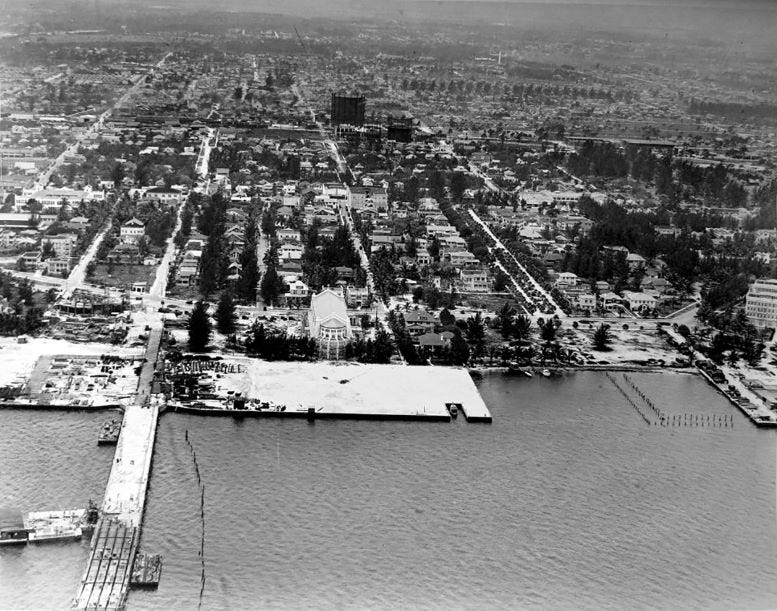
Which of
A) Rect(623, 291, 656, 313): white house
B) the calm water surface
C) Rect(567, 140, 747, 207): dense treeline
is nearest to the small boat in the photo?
the calm water surface

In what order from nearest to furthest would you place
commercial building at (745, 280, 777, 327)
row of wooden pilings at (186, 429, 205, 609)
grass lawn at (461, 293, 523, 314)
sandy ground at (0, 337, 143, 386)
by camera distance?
row of wooden pilings at (186, 429, 205, 609) → sandy ground at (0, 337, 143, 386) → commercial building at (745, 280, 777, 327) → grass lawn at (461, 293, 523, 314)

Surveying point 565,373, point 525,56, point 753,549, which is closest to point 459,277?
point 565,373

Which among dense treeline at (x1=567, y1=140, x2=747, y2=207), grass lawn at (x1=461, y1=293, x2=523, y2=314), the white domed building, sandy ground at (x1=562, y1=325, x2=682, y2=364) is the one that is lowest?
dense treeline at (x1=567, y1=140, x2=747, y2=207)

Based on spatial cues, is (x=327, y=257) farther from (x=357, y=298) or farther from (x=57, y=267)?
(x=57, y=267)

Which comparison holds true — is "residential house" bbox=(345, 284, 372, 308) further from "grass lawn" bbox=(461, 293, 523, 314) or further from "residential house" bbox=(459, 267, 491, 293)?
"residential house" bbox=(459, 267, 491, 293)

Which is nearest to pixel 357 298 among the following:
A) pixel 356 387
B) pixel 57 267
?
pixel 356 387

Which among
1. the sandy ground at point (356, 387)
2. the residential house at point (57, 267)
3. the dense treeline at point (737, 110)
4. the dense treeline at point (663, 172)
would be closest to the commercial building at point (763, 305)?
the sandy ground at point (356, 387)

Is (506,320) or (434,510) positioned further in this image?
(506,320)
